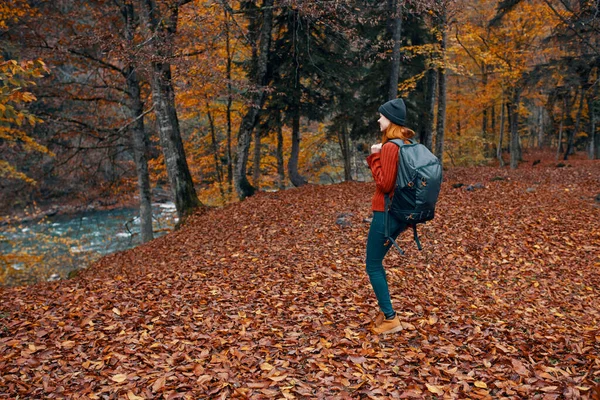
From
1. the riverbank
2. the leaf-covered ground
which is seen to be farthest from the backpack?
the riverbank

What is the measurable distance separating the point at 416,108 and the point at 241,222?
1017cm

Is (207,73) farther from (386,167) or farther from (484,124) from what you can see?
(484,124)

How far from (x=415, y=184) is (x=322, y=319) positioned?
220 centimetres

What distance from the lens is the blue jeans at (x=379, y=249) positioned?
12.5ft

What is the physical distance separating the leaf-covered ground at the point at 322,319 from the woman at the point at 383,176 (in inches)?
33.8

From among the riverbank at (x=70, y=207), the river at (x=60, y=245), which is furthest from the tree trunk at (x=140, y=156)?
the riverbank at (x=70, y=207)

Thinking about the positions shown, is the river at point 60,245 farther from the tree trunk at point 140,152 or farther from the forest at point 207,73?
the forest at point 207,73

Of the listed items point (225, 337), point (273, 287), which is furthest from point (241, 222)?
point (225, 337)

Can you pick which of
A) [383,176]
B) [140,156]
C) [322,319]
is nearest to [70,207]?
[140,156]

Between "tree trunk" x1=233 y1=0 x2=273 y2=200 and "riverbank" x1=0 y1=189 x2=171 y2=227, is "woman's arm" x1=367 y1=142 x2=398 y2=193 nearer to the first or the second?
"tree trunk" x1=233 y1=0 x2=273 y2=200

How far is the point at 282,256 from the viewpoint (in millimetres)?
7500

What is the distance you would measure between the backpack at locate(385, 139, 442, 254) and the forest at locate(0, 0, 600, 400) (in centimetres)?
150

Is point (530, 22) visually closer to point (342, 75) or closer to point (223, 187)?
point (342, 75)

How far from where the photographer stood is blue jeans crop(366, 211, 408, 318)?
3814 mm
